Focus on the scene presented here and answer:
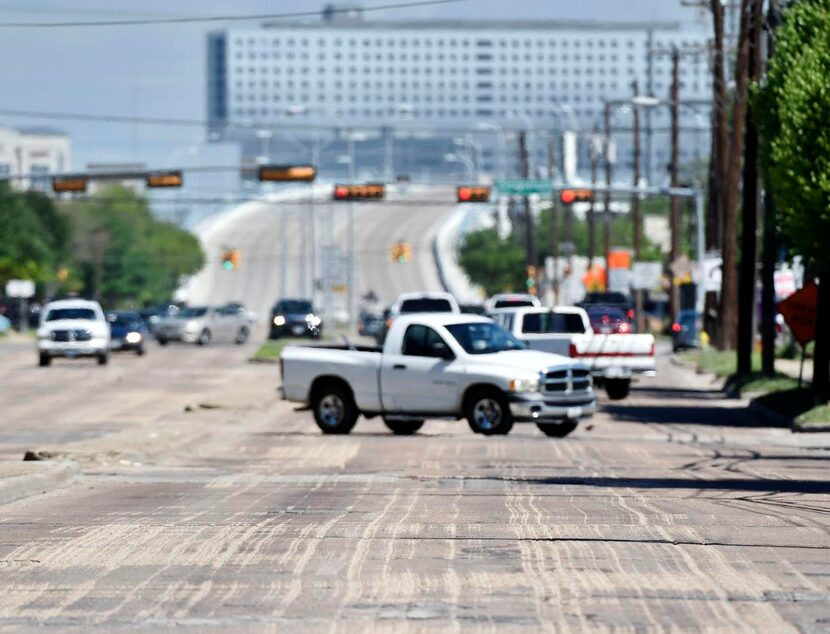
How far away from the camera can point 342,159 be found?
4252 inches

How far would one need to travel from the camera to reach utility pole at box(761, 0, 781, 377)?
3988 cm

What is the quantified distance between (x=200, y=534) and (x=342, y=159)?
93.7 m

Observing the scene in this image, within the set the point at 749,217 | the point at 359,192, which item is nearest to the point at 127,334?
the point at 359,192

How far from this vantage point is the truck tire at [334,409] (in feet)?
98.3

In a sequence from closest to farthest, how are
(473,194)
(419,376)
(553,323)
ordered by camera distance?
(419,376), (553,323), (473,194)

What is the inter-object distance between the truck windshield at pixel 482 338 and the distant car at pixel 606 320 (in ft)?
55.1

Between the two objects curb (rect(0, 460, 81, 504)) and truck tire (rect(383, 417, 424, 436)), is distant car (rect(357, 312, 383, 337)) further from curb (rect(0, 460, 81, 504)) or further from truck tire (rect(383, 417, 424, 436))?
curb (rect(0, 460, 81, 504))

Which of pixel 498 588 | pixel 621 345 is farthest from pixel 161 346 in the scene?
pixel 498 588

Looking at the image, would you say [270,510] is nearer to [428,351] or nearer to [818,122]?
[428,351]

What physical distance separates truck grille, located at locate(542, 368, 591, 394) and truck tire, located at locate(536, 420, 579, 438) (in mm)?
623

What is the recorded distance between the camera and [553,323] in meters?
40.3

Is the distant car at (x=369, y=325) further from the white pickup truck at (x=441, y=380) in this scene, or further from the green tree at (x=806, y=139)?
the white pickup truck at (x=441, y=380)

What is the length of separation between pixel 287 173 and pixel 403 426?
152 feet

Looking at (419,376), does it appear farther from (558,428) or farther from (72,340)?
(72,340)
